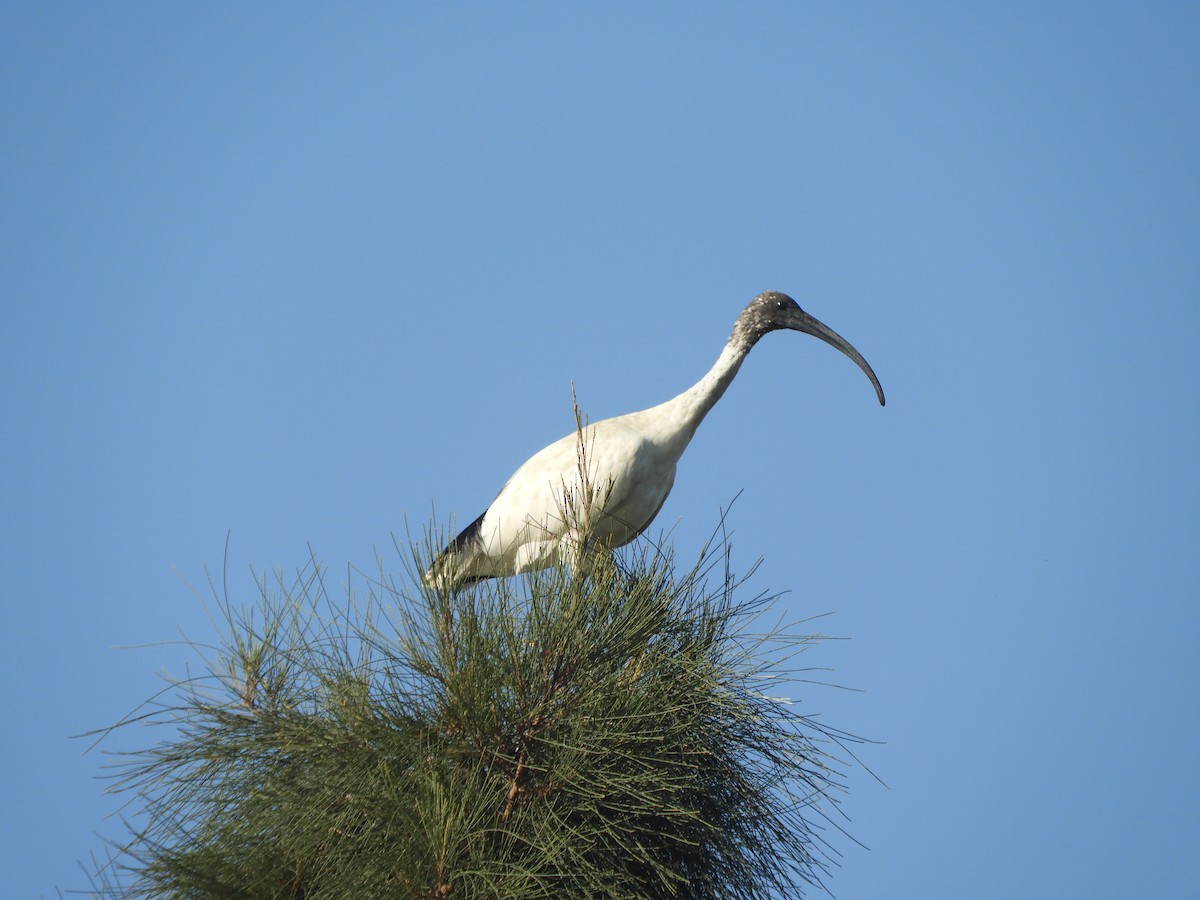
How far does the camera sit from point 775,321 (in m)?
6.11

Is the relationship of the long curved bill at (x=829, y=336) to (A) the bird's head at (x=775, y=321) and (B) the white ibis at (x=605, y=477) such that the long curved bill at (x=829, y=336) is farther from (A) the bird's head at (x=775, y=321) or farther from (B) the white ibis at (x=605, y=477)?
(B) the white ibis at (x=605, y=477)

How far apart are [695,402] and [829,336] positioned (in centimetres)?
112

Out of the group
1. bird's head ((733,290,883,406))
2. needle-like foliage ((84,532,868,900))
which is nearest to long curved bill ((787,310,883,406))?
bird's head ((733,290,883,406))

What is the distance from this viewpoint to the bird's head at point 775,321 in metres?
5.97

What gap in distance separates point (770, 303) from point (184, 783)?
11.8ft

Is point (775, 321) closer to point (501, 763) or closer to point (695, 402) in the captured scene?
point (695, 402)

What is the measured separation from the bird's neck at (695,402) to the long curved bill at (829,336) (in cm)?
51

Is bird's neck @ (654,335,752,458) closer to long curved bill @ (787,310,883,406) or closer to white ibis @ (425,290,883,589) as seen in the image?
white ibis @ (425,290,883,589)

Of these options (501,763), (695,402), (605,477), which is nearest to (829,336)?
(695,402)

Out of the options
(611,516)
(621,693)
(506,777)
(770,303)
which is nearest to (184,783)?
(506,777)

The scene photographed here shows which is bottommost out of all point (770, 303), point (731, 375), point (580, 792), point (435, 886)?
point (435, 886)

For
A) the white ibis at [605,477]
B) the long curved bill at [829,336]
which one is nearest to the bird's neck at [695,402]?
the white ibis at [605,477]

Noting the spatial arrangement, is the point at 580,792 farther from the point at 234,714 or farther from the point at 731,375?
the point at 731,375

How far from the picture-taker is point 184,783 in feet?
11.5
